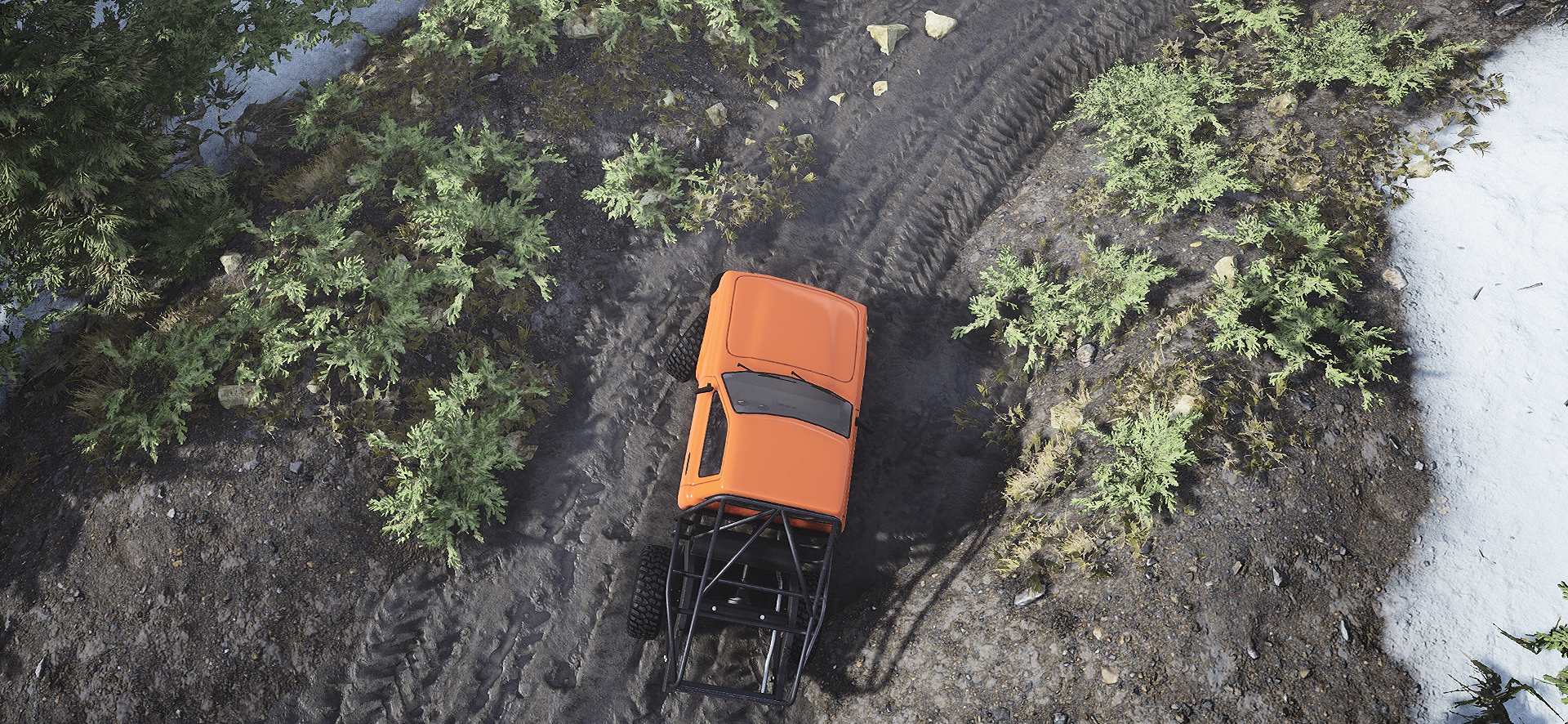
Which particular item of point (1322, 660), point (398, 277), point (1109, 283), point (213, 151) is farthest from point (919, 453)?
point (213, 151)

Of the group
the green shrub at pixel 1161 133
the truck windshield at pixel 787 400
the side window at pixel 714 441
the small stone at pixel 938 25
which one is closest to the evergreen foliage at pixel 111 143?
the side window at pixel 714 441

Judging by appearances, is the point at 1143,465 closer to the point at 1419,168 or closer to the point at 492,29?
the point at 1419,168

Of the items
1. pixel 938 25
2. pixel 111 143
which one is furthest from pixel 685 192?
pixel 111 143

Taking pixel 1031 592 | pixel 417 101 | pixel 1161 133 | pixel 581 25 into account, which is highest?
pixel 581 25

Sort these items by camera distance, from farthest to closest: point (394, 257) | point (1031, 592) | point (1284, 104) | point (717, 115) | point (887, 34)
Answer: point (887, 34) → point (717, 115) → point (1284, 104) → point (394, 257) → point (1031, 592)

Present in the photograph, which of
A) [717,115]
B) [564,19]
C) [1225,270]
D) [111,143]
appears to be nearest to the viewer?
[111,143]

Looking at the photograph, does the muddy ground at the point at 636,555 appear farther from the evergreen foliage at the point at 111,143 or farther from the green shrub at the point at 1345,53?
the evergreen foliage at the point at 111,143
